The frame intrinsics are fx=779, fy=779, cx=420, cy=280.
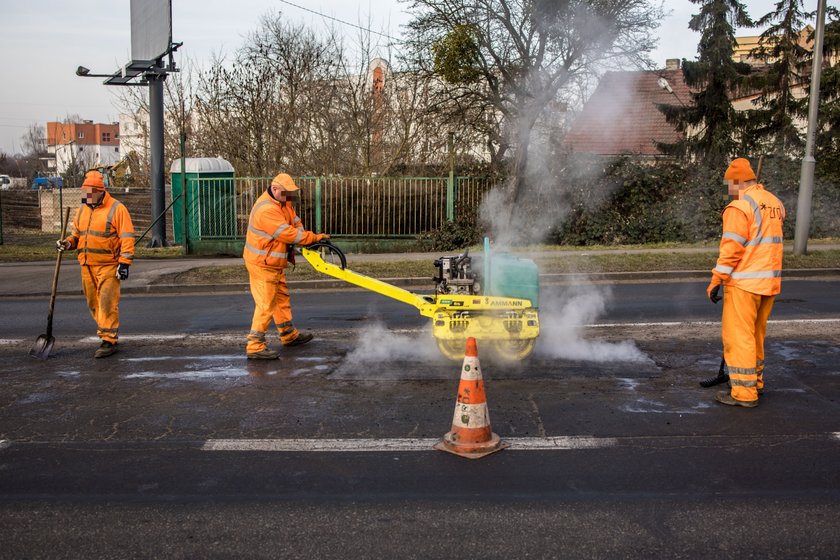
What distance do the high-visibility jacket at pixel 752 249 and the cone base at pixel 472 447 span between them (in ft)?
6.76

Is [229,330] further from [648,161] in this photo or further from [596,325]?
[648,161]

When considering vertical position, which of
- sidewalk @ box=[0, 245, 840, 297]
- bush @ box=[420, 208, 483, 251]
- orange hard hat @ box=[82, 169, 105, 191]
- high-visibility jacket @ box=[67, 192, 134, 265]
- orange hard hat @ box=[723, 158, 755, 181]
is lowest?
sidewalk @ box=[0, 245, 840, 297]

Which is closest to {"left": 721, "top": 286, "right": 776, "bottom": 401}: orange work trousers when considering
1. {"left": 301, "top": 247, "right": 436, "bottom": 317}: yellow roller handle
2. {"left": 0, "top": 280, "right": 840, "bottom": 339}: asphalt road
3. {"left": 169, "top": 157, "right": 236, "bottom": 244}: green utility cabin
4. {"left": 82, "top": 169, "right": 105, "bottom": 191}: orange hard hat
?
{"left": 301, "top": 247, "right": 436, "bottom": 317}: yellow roller handle

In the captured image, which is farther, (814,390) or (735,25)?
(735,25)

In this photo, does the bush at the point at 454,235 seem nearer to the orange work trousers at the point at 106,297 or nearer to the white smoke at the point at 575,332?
the white smoke at the point at 575,332

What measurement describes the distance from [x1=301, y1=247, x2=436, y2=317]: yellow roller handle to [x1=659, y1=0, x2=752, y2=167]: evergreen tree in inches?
589

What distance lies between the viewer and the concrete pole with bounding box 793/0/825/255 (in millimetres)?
13516

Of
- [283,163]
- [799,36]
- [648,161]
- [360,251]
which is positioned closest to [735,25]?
[799,36]

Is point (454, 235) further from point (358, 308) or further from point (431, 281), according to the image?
point (358, 308)

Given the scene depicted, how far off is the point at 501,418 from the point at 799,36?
2063 cm

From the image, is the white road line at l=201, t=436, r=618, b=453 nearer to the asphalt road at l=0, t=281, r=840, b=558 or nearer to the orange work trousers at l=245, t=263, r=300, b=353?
the asphalt road at l=0, t=281, r=840, b=558

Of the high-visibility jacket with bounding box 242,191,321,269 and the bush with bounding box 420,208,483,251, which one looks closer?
the high-visibility jacket with bounding box 242,191,321,269

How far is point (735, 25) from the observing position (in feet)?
66.7

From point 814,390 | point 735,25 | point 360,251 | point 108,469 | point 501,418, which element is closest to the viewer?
point 108,469
